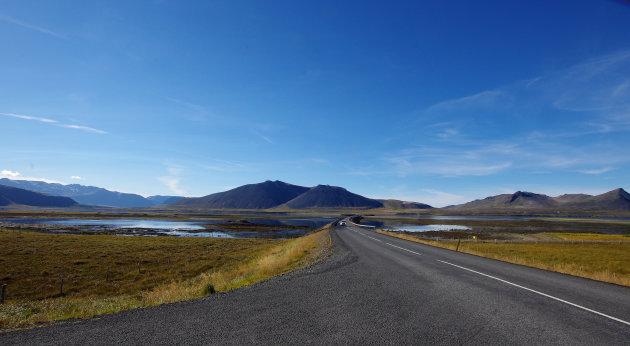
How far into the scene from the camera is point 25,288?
21422mm

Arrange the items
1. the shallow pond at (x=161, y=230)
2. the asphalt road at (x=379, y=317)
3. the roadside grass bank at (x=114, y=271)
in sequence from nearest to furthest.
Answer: the asphalt road at (x=379, y=317) → the roadside grass bank at (x=114, y=271) → the shallow pond at (x=161, y=230)

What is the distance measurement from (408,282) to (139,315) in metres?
8.46

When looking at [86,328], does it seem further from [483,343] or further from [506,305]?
[506,305]

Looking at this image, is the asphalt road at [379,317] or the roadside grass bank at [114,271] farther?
the roadside grass bank at [114,271]

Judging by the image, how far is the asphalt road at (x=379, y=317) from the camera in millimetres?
5699

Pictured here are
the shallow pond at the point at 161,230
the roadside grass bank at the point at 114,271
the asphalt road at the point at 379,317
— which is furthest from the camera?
the shallow pond at the point at 161,230

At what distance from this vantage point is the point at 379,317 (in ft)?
22.6

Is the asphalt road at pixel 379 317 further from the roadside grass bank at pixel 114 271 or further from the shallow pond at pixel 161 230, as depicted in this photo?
the shallow pond at pixel 161 230

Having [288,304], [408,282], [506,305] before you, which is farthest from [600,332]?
[288,304]

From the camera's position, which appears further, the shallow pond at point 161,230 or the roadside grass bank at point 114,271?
the shallow pond at point 161,230

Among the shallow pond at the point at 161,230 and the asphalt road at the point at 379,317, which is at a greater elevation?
the asphalt road at the point at 379,317

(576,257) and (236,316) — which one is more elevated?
(236,316)

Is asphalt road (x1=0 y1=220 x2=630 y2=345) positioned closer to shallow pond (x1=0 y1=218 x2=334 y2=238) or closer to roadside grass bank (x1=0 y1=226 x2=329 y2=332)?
roadside grass bank (x1=0 y1=226 x2=329 y2=332)

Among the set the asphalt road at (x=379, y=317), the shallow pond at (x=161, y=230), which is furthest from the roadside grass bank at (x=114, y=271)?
the shallow pond at (x=161, y=230)
